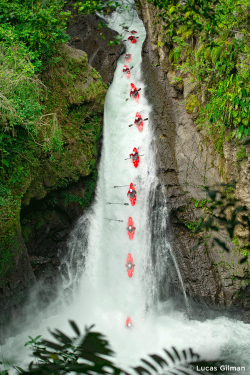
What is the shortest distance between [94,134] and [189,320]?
7.63 metres

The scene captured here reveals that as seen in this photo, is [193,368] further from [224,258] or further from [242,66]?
[224,258]

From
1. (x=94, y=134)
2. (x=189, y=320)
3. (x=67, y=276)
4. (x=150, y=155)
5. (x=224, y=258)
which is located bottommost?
(x=189, y=320)

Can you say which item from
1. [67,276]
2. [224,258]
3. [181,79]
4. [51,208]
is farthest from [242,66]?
[67,276]

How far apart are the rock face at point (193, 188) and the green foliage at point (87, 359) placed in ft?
21.0

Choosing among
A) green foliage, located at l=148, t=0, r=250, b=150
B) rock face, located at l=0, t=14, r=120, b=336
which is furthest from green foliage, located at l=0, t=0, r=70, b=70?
green foliage, located at l=148, t=0, r=250, b=150

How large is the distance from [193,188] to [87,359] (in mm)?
8479

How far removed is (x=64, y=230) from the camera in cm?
982

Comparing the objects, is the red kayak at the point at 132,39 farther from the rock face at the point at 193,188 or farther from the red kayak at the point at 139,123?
the red kayak at the point at 139,123

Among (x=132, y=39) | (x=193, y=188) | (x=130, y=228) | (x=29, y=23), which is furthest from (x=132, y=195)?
(x=132, y=39)

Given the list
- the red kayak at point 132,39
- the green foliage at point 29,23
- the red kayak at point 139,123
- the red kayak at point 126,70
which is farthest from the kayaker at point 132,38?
the green foliage at point 29,23

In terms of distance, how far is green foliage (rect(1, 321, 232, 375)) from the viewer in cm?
122

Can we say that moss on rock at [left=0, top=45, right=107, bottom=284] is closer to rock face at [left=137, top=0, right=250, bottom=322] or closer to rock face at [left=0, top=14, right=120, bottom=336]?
rock face at [left=0, top=14, right=120, bottom=336]

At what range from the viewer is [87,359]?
126 cm

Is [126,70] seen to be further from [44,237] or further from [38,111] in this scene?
[44,237]
